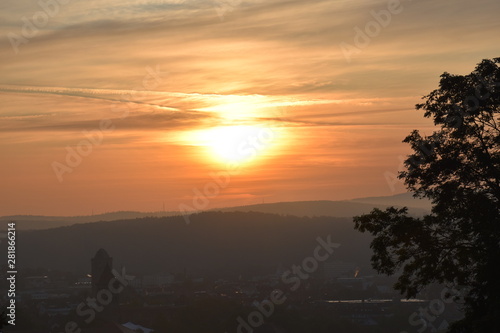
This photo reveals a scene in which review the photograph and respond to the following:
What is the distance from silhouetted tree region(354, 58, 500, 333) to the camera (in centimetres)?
2717

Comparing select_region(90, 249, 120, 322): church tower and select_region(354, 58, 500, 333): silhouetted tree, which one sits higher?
select_region(90, 249, 120, 322): church tower

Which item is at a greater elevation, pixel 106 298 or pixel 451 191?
pixel 106 298

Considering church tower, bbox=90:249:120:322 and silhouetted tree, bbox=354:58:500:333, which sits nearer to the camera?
silhouetted tree, bbox=354:58:500:333

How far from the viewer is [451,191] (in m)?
27.8

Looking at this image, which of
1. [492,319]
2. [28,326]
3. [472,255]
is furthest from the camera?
[28,326]

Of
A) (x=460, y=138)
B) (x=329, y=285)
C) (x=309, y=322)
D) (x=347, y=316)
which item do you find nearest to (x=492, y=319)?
(x=460, y=138)

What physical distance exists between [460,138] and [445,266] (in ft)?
14.1

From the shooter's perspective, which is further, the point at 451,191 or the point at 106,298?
the point at 106,298

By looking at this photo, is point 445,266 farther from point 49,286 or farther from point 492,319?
point 49,286

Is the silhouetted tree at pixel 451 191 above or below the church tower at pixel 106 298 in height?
below

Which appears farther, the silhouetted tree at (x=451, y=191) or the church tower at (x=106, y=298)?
the church tower at (x=106, y=298)

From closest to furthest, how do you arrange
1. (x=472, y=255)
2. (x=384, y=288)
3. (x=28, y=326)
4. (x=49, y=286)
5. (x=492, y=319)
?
(x=492, y=319), (x=472, y=255), (x=28, y=326), (x=49, y=286), (x=384, y=288)

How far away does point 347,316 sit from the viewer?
127m

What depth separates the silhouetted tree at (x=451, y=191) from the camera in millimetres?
27172
